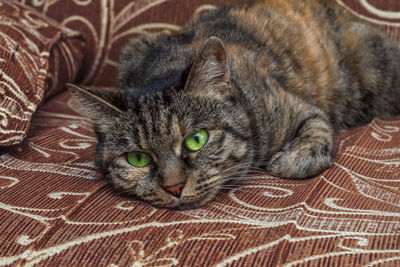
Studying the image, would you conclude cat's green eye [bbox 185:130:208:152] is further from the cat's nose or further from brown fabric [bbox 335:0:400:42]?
brown fabric [bbox 335:0:400:42]

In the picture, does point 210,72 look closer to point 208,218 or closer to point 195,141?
point 195,141

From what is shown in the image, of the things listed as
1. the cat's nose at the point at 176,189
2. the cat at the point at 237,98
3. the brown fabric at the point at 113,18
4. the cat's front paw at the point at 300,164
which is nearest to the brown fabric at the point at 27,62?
the brown fabric at the point at 113,18

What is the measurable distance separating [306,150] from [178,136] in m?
0.40

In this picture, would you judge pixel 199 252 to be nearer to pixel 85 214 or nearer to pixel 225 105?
pixel 85 214

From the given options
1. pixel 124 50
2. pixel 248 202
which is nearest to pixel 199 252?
pixel 248 202

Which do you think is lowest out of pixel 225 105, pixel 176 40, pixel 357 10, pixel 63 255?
pixel 63 255

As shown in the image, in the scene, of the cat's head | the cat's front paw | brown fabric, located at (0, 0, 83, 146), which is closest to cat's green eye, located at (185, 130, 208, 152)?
the cat's head

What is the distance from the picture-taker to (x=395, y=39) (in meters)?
1.78

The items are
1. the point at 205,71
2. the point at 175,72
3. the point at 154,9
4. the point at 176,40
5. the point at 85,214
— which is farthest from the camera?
the point at 154,9

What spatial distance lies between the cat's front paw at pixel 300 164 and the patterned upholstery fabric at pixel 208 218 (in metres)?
0.02

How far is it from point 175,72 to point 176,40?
29 cm

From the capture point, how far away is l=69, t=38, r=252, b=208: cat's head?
1.09m

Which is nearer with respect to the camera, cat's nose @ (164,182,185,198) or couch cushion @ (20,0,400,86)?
cat's nose @ (164,182,185,198)

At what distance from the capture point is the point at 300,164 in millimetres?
1227
